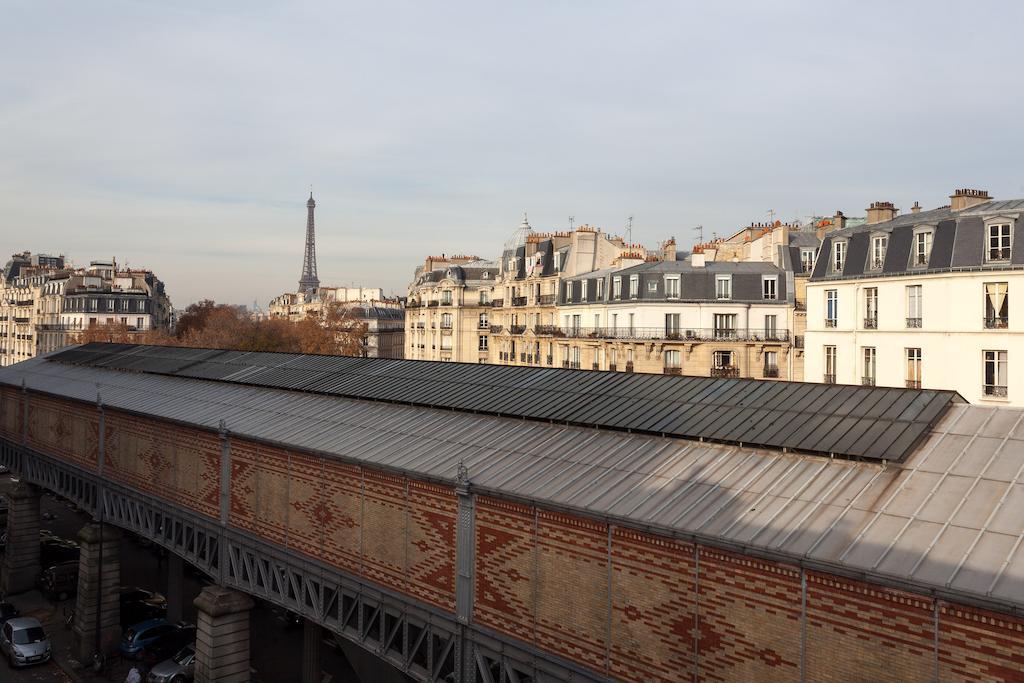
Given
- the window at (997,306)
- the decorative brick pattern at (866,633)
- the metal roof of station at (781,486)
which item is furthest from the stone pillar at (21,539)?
the window at (997,306)

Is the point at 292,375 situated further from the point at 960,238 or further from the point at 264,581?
the point at 960,238

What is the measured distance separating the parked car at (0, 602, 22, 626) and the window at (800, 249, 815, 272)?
41.6 metres

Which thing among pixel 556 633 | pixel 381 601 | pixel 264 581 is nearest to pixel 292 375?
pixel 264 581

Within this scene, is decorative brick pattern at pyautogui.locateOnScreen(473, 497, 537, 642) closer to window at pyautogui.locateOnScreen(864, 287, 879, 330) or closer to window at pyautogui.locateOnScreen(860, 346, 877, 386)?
window at pyautogui.locateOnScreen(860, 346, 877, 386)

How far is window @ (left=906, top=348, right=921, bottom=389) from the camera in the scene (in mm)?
30391

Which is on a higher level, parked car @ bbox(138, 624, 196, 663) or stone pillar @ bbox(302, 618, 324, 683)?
stone pillar @ bbox(302, 618, 324, 683)

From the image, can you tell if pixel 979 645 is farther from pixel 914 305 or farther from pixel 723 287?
pixel 723 287

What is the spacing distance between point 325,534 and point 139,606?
54.0ft

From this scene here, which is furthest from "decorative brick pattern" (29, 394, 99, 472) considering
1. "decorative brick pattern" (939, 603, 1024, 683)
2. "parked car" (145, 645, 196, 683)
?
"decorative brick pattern" (939, 603, 1024, 683)

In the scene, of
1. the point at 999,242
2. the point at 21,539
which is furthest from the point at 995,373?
the point at 21,539

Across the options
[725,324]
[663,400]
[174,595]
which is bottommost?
[174,595]

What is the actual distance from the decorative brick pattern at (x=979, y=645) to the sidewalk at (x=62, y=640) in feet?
77.4

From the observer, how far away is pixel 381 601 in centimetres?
1524

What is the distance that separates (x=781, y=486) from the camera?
1184 cm
